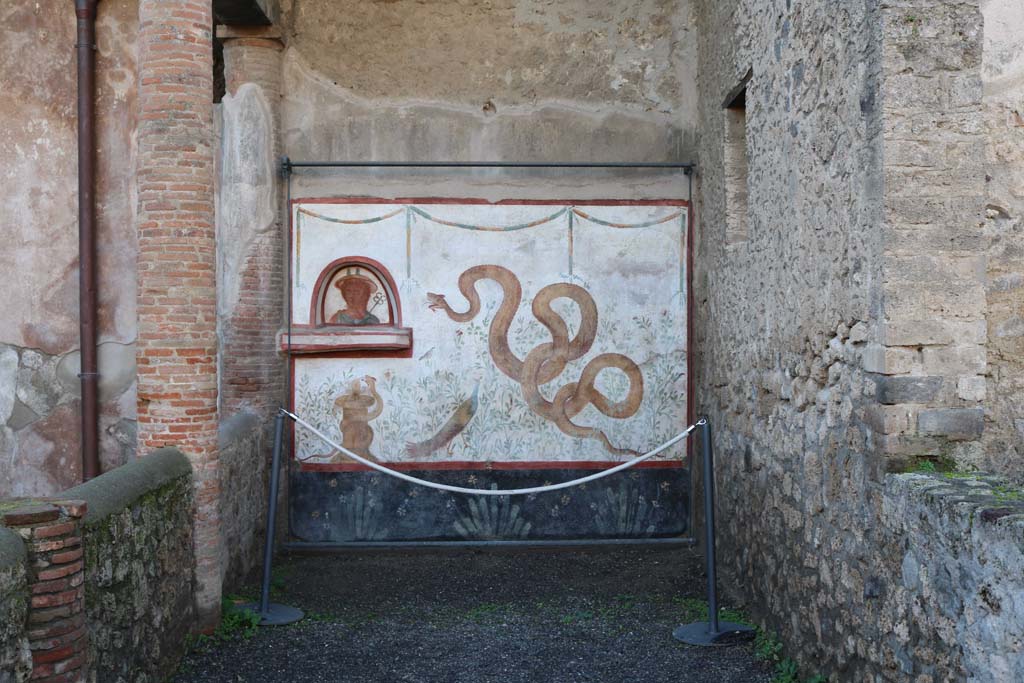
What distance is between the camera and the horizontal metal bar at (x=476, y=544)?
7.56 metres

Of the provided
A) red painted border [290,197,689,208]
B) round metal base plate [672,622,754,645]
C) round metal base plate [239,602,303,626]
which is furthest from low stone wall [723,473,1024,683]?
red painted border [290,197,689,208]

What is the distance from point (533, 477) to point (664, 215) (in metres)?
2.13

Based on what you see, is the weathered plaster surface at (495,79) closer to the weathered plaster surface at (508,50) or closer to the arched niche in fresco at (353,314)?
the weathered plaster surface at (508,50)

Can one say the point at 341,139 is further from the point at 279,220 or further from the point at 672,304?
the point at 672,304

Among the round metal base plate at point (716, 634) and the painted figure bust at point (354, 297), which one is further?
the painted figure bust at point (354, 297)

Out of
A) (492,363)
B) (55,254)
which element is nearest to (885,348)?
(492,363)

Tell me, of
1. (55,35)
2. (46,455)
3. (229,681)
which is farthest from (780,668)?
(55,35)

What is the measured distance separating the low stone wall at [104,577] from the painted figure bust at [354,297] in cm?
254

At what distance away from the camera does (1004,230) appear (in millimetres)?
4316

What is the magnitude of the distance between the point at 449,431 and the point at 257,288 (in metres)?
1.71

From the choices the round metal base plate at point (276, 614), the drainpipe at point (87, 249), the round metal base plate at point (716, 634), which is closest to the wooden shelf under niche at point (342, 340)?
→ the drainpipe at point (87, 249)

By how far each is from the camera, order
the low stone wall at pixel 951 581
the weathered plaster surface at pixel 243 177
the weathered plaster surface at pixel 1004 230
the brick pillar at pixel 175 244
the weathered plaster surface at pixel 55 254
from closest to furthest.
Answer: the low stone wall at pixel 951 581, the weathered plaster surface at pixel 1004 230, the brick pillar at pixel 175 244, the weathered plaster surface at pixel 55 254, the weathered plaster surface at pixel 243 177

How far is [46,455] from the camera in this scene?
7.33 meters

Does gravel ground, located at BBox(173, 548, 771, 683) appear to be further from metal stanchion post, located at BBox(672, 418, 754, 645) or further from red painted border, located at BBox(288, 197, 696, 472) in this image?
red painted border, located at BBox(288, 197, 696, 472)
